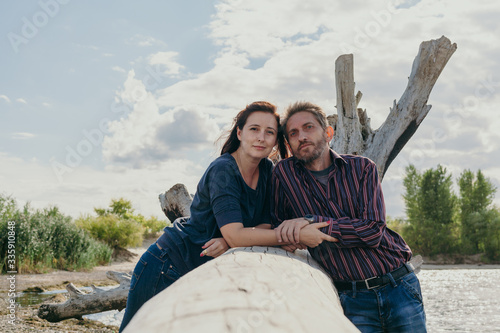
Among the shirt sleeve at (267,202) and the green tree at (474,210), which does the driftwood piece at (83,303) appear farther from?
the green tree at (474,210)

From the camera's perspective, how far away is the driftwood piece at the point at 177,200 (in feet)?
17.8

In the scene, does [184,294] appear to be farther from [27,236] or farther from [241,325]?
[27,236]

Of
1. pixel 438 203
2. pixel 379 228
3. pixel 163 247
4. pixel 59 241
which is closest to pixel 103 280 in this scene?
pixel 59 241

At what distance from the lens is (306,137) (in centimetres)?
265

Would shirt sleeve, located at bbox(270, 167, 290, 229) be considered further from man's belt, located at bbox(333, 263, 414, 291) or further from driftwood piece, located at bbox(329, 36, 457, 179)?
driftwood piece, located at bbox(329, 36, 457, 179)

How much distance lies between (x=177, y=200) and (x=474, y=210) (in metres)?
26.7

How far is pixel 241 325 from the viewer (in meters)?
0.84

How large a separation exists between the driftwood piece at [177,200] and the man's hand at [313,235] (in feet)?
10.7

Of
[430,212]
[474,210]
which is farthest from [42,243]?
[474,210]

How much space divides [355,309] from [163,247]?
3.94ft

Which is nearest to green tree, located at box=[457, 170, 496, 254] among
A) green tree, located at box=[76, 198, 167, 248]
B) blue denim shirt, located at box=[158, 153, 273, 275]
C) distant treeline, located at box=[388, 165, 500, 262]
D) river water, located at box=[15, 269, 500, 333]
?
distant treeline, located at box=[388, 165, 500, 262]

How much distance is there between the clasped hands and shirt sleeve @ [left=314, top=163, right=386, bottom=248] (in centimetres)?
5

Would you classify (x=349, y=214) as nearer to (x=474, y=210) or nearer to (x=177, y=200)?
(x=177, y=200)

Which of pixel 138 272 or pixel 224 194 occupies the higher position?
pixel 224 194
